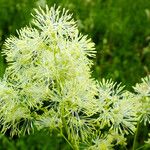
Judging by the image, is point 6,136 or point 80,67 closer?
point 80,67

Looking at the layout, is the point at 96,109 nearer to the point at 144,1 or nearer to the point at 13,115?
the point at 13,115

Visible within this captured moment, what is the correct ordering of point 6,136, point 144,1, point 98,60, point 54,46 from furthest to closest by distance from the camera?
1. point 144,1
2. point 98,60
3. point 6,136
4. point 54,46

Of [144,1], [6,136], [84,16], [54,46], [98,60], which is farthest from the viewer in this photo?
[144,1]

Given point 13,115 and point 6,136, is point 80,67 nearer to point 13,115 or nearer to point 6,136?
point 13,115

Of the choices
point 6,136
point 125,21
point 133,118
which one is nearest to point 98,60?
point 125,21

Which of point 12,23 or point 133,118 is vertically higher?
point 12,23

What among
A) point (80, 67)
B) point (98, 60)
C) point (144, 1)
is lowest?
point (80, 67)
